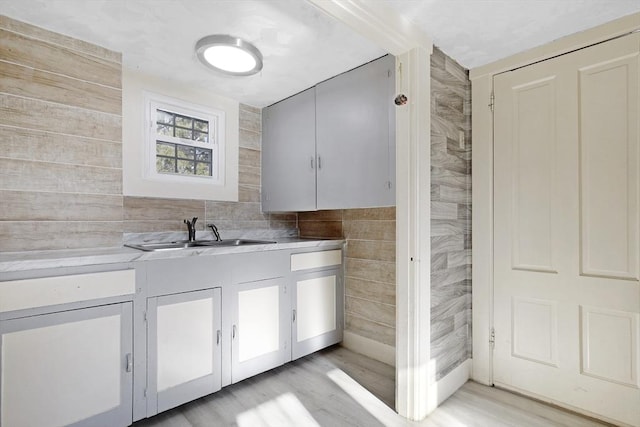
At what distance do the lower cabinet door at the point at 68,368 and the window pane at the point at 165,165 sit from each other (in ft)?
3.84

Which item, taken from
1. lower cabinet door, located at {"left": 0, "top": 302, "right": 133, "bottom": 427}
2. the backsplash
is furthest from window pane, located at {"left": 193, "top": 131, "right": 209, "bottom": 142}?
the backsplash

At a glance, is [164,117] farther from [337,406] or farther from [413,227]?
[337,406]

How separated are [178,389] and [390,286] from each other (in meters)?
1.58

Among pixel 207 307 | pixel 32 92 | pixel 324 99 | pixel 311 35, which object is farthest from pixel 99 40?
pixel 207 307

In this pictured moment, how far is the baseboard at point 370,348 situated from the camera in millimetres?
2480

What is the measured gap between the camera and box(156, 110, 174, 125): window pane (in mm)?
2449

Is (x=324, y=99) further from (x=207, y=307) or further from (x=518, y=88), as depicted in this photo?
(x=207, y=307)

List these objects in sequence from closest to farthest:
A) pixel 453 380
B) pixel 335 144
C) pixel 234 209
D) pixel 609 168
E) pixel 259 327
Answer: pixel 609 168
pixel 453 380
pixel 259 327
pixel 335 144
pixel 234 209

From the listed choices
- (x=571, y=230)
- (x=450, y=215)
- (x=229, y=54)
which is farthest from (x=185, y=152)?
(x=571, y=230)

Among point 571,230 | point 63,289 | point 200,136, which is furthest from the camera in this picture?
point 200,136

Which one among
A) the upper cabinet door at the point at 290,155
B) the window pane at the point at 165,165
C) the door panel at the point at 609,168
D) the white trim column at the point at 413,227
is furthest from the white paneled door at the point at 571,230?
the window pane at the point at 165,165

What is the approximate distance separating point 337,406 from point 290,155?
190cm

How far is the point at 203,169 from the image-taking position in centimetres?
271

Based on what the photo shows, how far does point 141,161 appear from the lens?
235 cm
